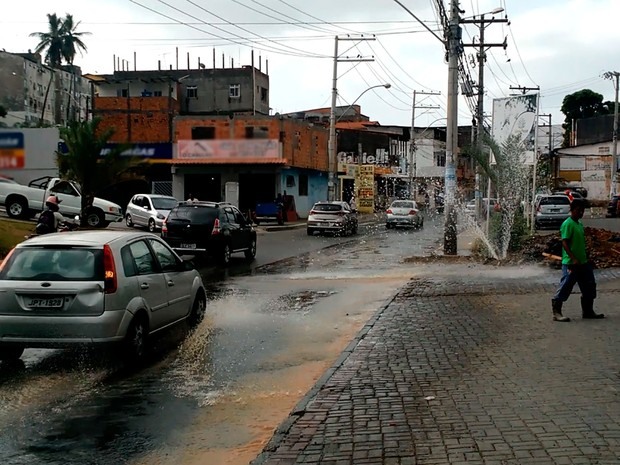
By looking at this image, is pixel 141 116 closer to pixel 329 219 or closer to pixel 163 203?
pixel 163 203

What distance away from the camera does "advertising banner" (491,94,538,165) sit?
2225cm

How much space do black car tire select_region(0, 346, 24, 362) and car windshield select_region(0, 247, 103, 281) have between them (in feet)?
2.78

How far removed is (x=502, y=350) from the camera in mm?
7898

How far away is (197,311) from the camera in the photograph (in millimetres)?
10492

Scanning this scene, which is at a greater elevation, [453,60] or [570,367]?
[453,60]

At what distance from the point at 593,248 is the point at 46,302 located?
13492mm

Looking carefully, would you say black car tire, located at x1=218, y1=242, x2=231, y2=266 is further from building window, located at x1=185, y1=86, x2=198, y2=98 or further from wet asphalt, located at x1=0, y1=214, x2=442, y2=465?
building window, located at x1=185, y1=86, x2=198, y2=98

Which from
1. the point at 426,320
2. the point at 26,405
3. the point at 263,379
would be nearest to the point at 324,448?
the point at 263,379

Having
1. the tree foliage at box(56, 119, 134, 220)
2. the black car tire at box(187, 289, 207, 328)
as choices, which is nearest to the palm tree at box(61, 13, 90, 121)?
the tree foliage at box(56, 119, 134, 220)

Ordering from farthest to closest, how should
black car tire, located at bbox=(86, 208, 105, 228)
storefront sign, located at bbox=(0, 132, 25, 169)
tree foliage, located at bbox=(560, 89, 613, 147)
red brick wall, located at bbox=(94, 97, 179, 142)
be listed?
tree foliage, located at bbox=(560, 89, 613, 147)
red brick wall, located at bbox=(94, 97, 179, 142)
black car tire, located at bbox=(86, 208, 105, 228)
storefront sign, located at bbox=(0, 132, 25, 169)

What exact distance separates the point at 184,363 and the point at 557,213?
29.5 meters

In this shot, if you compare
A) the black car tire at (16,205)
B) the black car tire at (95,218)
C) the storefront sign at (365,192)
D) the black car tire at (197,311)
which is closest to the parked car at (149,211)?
the black car tire at (95,218)

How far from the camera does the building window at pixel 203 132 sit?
37094 mm

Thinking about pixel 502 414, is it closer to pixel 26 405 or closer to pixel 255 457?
pixel 255 457
